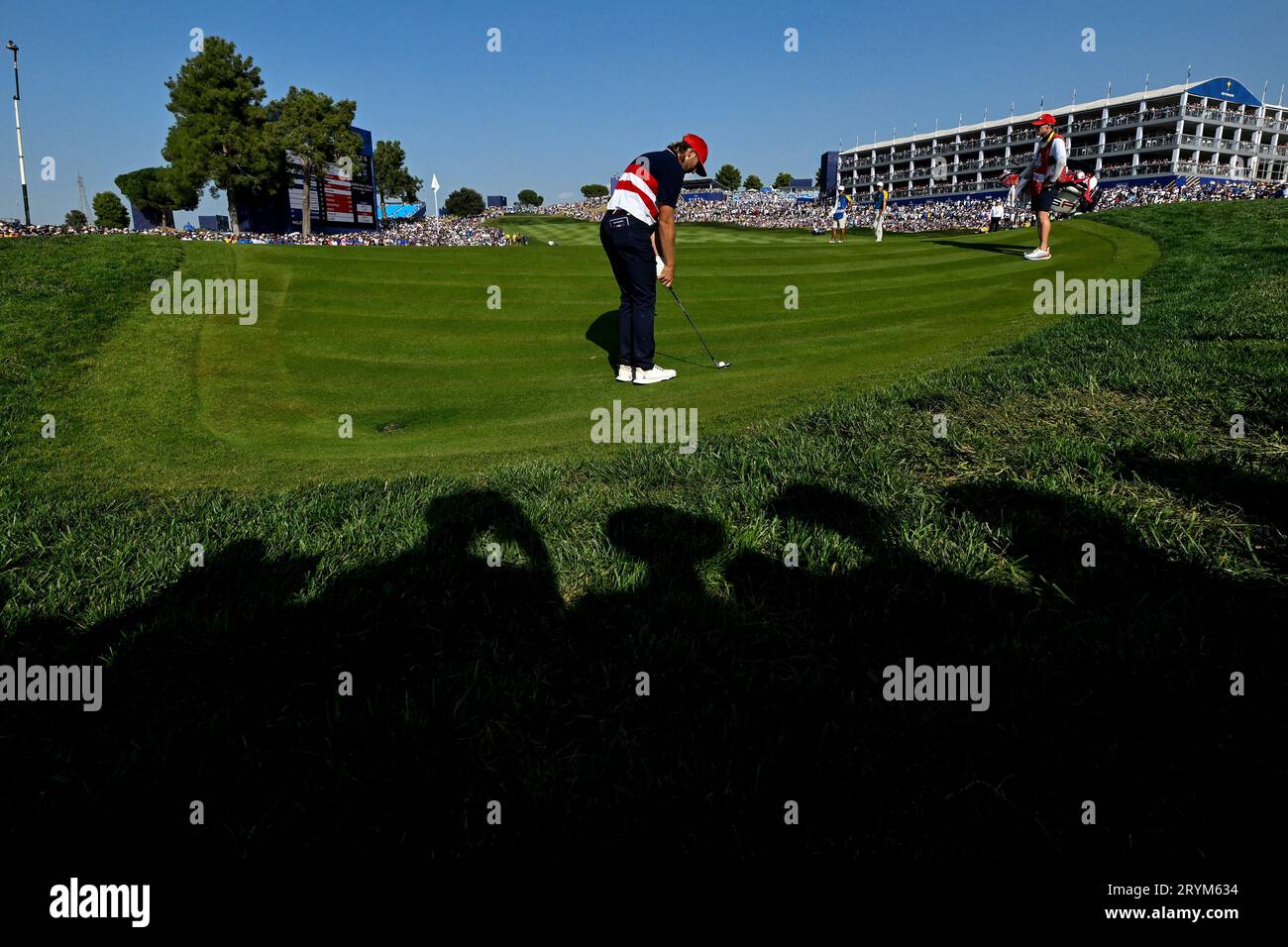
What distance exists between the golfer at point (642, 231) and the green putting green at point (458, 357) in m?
0.42

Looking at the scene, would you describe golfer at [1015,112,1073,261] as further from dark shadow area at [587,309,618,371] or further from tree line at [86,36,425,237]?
tree line at [86,36,425,237]

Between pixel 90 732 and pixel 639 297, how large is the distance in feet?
22.0

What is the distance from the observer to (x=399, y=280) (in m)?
15.5

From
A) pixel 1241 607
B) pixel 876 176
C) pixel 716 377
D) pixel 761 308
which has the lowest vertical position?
pixel 1241 607

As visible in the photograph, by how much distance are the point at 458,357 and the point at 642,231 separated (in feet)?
10.9

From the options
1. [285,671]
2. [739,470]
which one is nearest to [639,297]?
[739,470]

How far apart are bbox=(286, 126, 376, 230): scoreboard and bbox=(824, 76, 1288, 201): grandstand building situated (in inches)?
3524

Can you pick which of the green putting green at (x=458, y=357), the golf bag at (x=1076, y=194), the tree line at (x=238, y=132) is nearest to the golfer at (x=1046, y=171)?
the golf bag at (x=1076, y=194)

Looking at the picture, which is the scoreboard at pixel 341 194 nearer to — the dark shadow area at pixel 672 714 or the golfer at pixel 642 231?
the golfer at pixel 642 231

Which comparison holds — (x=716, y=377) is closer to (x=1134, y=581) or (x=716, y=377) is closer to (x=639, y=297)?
(x=639, y=297)

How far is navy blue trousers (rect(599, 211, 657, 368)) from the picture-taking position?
796cm

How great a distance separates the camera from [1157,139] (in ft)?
314

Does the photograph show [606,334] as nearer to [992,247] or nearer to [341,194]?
[992,247]
